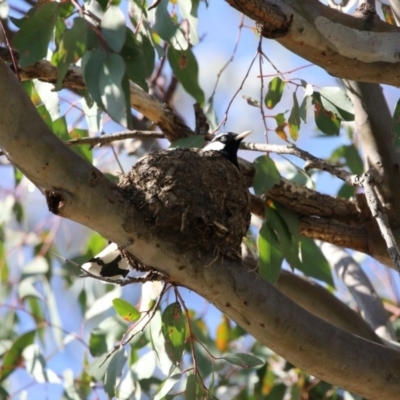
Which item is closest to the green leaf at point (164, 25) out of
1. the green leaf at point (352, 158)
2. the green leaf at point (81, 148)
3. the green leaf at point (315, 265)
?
the green leaf at point (81, 148)

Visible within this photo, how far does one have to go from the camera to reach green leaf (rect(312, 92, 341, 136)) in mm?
2861

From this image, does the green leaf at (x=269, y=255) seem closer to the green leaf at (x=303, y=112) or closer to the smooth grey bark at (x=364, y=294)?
the green leaf at (x=303, y=112)

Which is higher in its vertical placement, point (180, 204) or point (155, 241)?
point (180, 204)

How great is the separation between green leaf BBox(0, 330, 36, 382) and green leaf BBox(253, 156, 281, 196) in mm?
1464

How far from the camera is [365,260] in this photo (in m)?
4.91

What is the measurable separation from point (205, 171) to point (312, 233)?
2.27ft

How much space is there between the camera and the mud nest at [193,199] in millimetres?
2266

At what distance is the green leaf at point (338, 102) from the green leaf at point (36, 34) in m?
1.06

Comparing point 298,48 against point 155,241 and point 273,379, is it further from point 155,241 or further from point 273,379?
point 273,379

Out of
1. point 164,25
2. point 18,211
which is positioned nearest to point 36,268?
point 18,211

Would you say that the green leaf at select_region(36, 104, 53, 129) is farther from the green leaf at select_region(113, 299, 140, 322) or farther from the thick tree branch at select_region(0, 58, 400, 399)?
the thick tree branch at select_region(0, 58, 400, 399)

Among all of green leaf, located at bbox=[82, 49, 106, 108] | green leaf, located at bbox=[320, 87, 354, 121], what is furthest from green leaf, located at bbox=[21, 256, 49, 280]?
green leaf, located at bbox=[82, 49, 106, 108]

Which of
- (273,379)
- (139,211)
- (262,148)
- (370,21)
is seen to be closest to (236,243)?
(139,211)

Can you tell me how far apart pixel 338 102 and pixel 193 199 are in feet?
2.16
